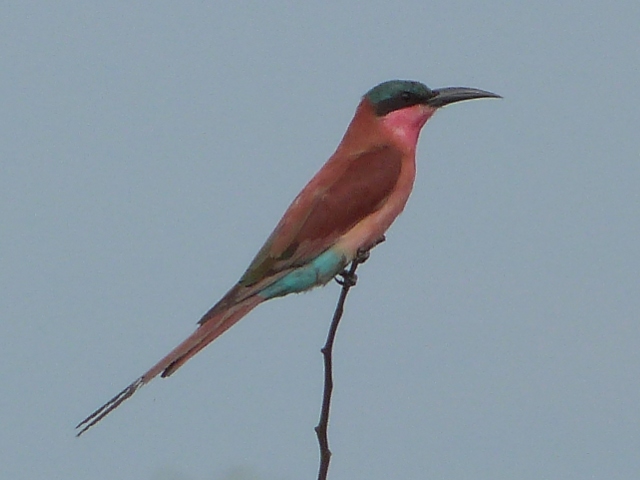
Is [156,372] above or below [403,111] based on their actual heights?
below

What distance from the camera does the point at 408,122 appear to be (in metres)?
1.99

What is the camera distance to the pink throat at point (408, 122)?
1980mm

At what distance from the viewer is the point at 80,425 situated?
118cm

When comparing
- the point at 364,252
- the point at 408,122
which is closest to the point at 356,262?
the point at 364,252

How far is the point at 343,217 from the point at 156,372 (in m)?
0.47

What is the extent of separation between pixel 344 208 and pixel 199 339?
0.37m

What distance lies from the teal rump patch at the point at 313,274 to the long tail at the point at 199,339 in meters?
0.06

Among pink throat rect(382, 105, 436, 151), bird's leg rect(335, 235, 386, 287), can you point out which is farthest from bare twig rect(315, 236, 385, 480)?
pink throat rect(382, 105, 436, 151)

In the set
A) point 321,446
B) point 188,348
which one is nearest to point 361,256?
point 188,348

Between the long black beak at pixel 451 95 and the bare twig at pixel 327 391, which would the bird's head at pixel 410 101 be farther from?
the bare twig at pixel 327 391

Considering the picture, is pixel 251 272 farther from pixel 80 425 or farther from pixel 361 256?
pixel 80 425

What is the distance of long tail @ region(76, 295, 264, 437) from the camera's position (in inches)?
55.9

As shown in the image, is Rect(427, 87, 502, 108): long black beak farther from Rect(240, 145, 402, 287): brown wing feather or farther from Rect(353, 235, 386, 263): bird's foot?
Rect(353, 235, 386, 263): bird's foot

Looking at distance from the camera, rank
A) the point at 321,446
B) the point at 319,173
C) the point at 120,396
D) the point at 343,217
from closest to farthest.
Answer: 1. the point at 321,446
2. the point at 120,396
3. the point at 343,217
4. the point at 319,173
